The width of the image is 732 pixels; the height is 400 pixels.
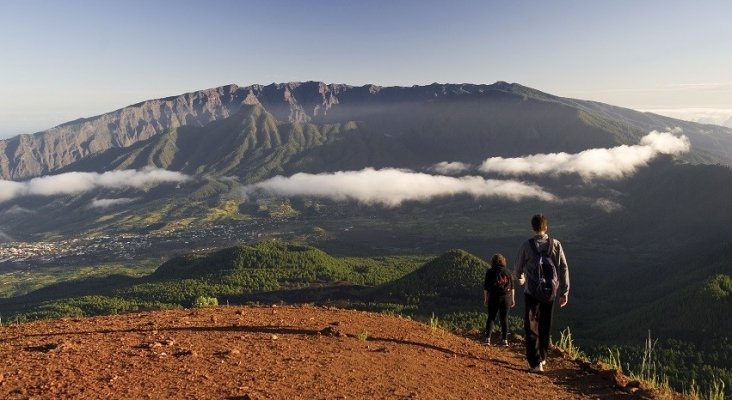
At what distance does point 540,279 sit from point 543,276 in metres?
0.10

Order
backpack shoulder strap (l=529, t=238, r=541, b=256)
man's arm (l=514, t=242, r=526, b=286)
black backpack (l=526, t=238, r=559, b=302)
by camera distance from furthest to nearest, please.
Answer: man's arm (l=514, t=242, r=526, b=286)
backpack shoulder strap (l=529, t=238, r=541, b=256)
black backpack (l=526, t=238, r=559, b=302)

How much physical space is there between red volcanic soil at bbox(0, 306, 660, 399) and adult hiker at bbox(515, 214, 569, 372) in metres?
1.00

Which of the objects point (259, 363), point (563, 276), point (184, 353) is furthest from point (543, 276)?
point (184, 353)

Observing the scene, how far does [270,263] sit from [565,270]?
144257 millimetres

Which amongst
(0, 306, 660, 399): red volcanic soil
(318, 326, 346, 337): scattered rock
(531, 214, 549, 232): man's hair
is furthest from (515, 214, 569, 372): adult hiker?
(318, 326, 346, 337): scattered rock

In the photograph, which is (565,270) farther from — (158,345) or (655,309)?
(655,309)

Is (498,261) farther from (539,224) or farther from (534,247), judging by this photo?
(539,224)

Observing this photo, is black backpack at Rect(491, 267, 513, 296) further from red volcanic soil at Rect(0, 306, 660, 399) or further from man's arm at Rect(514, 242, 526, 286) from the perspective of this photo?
man's arm at Rect(514, 242, 526, 286)

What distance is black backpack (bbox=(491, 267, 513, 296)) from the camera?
48.6ft

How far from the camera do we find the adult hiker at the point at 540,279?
36.2 ft

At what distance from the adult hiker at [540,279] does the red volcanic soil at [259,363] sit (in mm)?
998

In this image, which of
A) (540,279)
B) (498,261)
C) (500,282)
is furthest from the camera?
(498,261)

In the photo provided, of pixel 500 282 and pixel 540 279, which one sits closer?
pixel 540 279

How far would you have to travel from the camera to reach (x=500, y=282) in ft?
48.5
